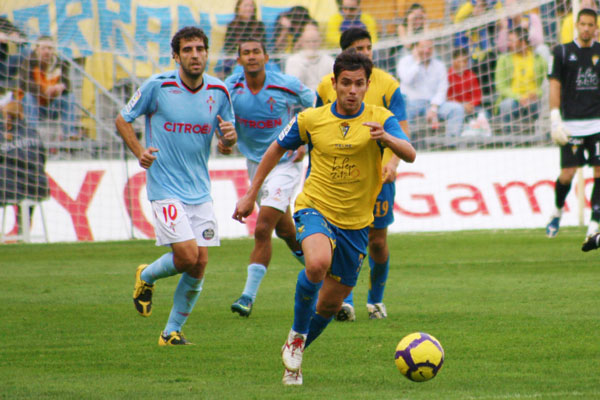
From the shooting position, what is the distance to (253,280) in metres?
8.79

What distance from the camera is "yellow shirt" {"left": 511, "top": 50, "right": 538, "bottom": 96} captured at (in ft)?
60.9

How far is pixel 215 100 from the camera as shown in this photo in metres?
7.76

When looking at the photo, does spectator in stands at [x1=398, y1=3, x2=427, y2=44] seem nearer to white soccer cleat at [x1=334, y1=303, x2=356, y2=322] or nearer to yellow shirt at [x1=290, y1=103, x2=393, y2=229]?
white soccer cleat at [x1=334, y1=303, x2=356, y2=322]

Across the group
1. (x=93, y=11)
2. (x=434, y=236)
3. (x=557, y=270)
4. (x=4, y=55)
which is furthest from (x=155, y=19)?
(x=557, y=270)

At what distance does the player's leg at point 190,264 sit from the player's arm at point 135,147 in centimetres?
51

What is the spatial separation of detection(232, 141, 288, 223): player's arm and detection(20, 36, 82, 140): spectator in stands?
472 inches

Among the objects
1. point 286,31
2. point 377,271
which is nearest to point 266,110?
point 377,271

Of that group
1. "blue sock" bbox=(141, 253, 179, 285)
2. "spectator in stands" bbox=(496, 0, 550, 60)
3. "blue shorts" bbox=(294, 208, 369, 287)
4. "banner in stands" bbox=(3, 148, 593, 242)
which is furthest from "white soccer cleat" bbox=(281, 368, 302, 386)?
"spectator in stands" bbox=(496, 0, 550, 60)

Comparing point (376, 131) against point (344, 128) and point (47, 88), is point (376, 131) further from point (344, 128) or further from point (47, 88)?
point (47, 88)

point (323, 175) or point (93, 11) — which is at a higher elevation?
point (93, 11)

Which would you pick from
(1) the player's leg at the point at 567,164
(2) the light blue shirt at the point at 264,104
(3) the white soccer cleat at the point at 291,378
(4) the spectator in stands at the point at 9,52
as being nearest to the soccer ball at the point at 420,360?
(3) the white soccer cleat at the point at 291,378

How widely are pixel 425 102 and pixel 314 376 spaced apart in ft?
44.1

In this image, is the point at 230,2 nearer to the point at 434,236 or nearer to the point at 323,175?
the point at 434,236

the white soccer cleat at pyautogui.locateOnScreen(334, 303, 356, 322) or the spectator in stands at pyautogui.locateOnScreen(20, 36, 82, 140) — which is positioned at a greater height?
the spectator in stands at pyautogui.locateOnScreen(20, 36, 82, 140)
